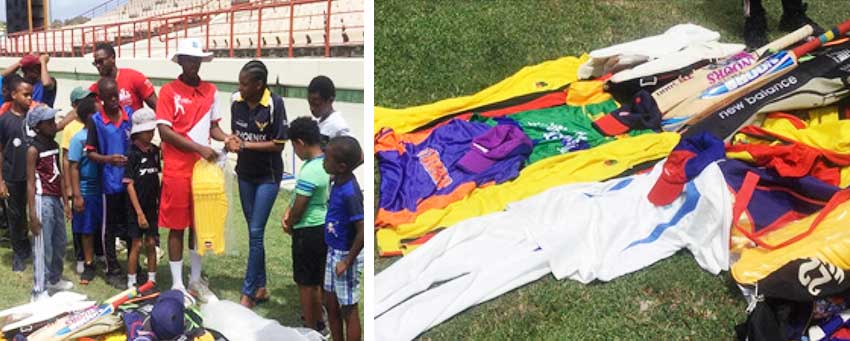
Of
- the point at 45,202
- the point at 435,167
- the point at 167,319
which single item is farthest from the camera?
the point at 435,167

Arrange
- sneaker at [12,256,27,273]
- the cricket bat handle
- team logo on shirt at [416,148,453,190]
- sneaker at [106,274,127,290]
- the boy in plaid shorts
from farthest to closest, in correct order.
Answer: the cricket bat handle < team logo on shirt at [416,148,453,190] < sneaker at [12,256,27,273] < sneaker at [106,274,127,290] < the boy in plaid shorts

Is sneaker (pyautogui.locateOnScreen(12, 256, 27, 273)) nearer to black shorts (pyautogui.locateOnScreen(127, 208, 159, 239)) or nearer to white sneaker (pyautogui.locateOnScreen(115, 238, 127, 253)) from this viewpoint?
white sneaker (pyautogui.locateOnScreen(115, 238, 127, 253))

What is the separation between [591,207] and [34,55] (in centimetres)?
252

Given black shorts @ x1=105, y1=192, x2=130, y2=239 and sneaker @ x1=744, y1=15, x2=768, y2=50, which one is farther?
sneaker @ x1=744, y1=15, x2=768, y2=50

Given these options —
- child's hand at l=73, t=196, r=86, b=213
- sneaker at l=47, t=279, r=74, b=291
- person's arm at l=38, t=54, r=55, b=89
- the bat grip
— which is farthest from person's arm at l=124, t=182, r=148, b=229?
the bat grip

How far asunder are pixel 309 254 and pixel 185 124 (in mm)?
726

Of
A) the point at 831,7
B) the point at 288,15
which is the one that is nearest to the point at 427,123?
the point at 288,15

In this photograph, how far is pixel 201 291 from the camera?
3336 millimetres

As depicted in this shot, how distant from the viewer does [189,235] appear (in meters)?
3.32

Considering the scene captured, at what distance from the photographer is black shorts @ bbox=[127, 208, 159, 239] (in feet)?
11.1

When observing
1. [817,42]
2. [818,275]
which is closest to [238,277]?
[818,275]

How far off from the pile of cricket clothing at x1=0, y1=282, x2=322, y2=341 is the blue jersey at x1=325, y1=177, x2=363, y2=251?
1.67ft

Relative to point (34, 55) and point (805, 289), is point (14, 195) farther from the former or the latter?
point (805, 289)

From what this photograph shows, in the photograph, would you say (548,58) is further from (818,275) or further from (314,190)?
(314,190)
